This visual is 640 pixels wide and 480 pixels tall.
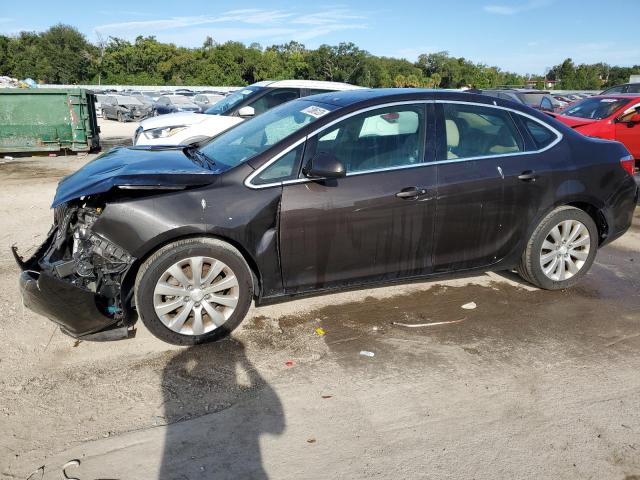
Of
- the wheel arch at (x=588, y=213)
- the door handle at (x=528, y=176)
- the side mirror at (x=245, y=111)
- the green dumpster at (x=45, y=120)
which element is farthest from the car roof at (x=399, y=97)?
the green dumpster at (x=45, y=120)

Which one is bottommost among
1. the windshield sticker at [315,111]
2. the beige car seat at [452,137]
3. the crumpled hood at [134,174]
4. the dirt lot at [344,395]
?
the dirt lot at [344,395]

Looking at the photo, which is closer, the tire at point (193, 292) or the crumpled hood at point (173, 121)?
the tire at point (193, 292)

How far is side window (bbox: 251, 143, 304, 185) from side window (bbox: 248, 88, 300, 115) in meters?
5.49

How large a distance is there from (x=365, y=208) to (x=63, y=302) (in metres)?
2.18

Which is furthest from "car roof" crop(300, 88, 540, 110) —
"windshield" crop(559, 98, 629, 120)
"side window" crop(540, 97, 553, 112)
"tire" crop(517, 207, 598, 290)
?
"side window" crop(540, 97, 553, 112)

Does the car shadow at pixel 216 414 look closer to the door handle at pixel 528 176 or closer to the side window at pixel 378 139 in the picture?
the side window at pixel 378 139

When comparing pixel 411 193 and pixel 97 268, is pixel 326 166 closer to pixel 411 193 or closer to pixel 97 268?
pixel 411 193

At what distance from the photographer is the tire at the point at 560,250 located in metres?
4.75

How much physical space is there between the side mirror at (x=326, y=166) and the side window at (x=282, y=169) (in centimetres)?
16

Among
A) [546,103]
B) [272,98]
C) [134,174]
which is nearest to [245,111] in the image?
[272,98]

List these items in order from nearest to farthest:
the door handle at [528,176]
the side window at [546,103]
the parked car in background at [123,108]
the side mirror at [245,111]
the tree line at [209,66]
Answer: the door handle at [528,176] → the side mirror at [245,111] → the side window at [546,103] → the parked car in background at [123,108] → the tree line at [209,66]

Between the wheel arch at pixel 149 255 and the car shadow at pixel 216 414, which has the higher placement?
Result: the wheel arch at pixel 149 255

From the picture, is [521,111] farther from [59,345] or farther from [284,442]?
[59,345]

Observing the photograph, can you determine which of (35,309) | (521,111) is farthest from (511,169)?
(35,309)
